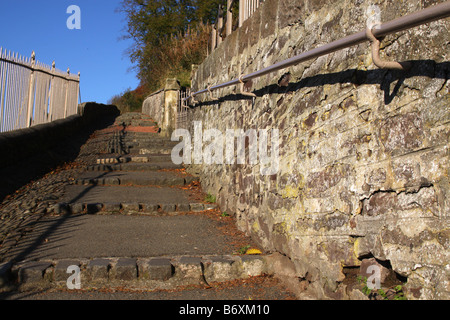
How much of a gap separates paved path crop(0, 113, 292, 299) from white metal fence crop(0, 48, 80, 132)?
87.2 inches

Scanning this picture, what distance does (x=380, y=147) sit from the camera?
6.81 feet

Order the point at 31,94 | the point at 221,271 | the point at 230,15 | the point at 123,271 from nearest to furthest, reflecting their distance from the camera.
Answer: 1. the point at 123,271
2. the point at 221,271
3. the point at 230,15
4. the point at 31,94

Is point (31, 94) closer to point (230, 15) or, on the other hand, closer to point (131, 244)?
point (230, 15)

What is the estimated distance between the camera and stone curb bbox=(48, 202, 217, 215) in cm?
530

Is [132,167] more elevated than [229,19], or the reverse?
[229,19]

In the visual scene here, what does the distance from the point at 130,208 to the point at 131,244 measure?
144 cm

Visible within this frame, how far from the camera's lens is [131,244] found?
4.16m

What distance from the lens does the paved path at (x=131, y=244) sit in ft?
11.0

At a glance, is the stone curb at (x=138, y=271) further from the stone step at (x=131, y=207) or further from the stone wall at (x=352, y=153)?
the stone step at (x=131, y=207)

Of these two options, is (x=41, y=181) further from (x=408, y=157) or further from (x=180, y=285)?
(x=408, y=157)

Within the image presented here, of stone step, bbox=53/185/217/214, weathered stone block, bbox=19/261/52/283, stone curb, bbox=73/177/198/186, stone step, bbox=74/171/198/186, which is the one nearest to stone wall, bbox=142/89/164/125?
stone step, bbox=74/171/198/186

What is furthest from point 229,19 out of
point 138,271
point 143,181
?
point 138,271

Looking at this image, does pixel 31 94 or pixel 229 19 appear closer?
pixel 229 19

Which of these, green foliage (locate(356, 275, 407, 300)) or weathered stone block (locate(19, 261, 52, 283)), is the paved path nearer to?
weathered stone block (locate(19, 261, 52, 283))
